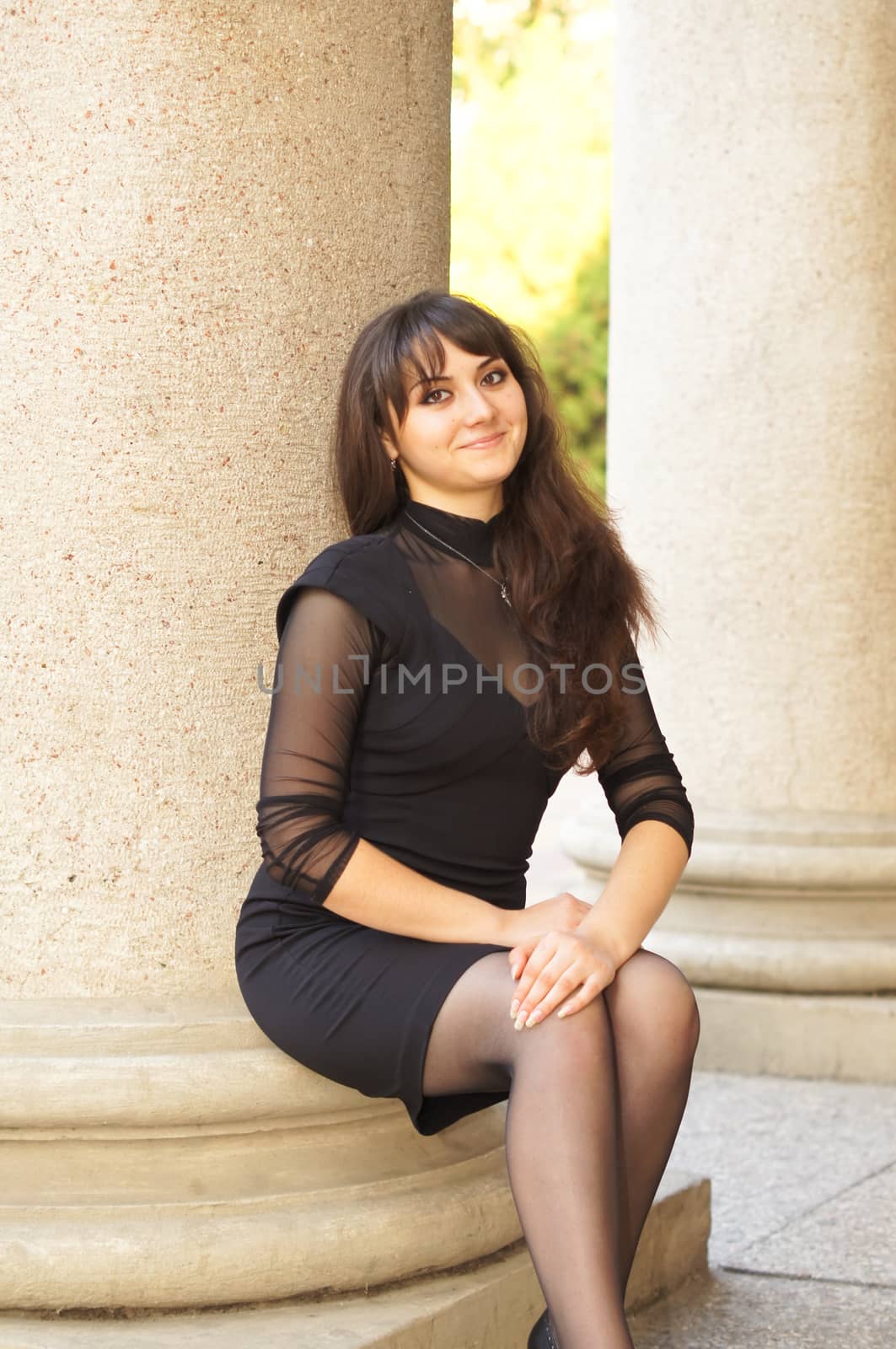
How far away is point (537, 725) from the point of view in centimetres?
429

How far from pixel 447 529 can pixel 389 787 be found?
28.8 inches

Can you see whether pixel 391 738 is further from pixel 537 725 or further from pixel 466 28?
pixel 466 28

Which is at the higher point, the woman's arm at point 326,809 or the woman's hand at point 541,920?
the woman's arm at point 326,809

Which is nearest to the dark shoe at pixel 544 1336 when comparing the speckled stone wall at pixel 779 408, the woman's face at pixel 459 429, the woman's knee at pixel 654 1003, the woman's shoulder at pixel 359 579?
the woman's knee at pixel 654 1003

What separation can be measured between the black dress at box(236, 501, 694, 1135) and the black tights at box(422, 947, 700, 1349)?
100 millimetres

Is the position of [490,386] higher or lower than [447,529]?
higher

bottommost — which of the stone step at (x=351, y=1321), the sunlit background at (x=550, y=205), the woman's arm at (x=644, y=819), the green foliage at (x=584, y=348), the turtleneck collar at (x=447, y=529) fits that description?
the stone step at (x=351, y=1321)

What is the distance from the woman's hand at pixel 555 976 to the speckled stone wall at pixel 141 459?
78cm

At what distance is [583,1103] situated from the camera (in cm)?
365

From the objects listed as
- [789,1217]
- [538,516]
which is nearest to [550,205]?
[789,1217]

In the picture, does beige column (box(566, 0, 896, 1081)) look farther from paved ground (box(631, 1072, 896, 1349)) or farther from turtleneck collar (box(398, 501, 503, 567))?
turtleneck collar (box(398, 501, 503, 567))

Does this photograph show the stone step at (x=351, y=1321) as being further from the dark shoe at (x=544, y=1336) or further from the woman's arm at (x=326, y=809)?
the woman's arm at (x=326, y=809)

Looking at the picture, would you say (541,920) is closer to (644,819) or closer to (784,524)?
(644,819)

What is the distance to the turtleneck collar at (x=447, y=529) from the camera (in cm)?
452
